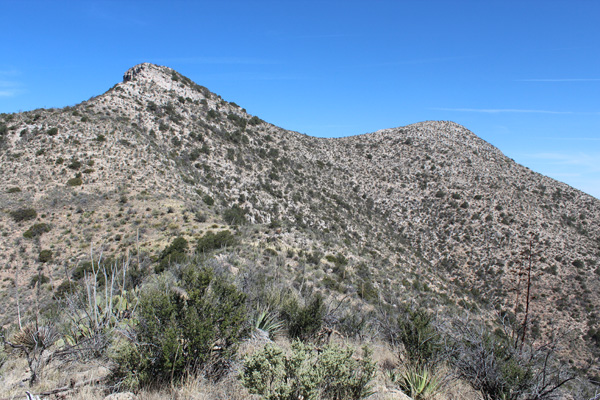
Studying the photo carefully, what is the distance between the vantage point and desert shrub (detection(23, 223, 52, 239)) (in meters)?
21.9

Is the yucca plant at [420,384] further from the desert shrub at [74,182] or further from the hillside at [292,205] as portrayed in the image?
the desert shrub at [74,182]

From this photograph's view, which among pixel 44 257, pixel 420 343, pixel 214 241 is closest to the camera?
pixel 420 343

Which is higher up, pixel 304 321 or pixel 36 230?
pixel 304 321

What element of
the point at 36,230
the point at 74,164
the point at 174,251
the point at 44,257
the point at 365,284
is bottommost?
the point at 44,257

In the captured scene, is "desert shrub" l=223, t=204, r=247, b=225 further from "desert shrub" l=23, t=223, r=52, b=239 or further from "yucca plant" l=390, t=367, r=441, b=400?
"yucca plant" l=390, t=367, r=441, b=400

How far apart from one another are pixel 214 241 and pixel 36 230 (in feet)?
41.5

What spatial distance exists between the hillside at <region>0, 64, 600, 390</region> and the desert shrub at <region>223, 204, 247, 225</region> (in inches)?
10.7

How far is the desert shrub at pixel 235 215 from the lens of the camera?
1069 inches

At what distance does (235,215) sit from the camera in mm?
28625

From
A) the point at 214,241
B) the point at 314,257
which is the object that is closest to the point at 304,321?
the point at 214,241

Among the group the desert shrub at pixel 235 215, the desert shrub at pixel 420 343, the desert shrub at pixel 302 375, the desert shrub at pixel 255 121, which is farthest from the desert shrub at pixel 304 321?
the desert shrub at pixel 255 121

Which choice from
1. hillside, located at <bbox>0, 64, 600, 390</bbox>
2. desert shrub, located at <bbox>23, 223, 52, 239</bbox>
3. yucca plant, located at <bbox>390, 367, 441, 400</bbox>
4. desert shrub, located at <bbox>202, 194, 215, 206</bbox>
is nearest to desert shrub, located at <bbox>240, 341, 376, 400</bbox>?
yucca plant, located at <bbox>390, 367, 441, 400</bbox>

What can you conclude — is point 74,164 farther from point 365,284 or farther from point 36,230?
point 365,284

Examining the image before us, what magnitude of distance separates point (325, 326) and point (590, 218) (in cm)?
4528
